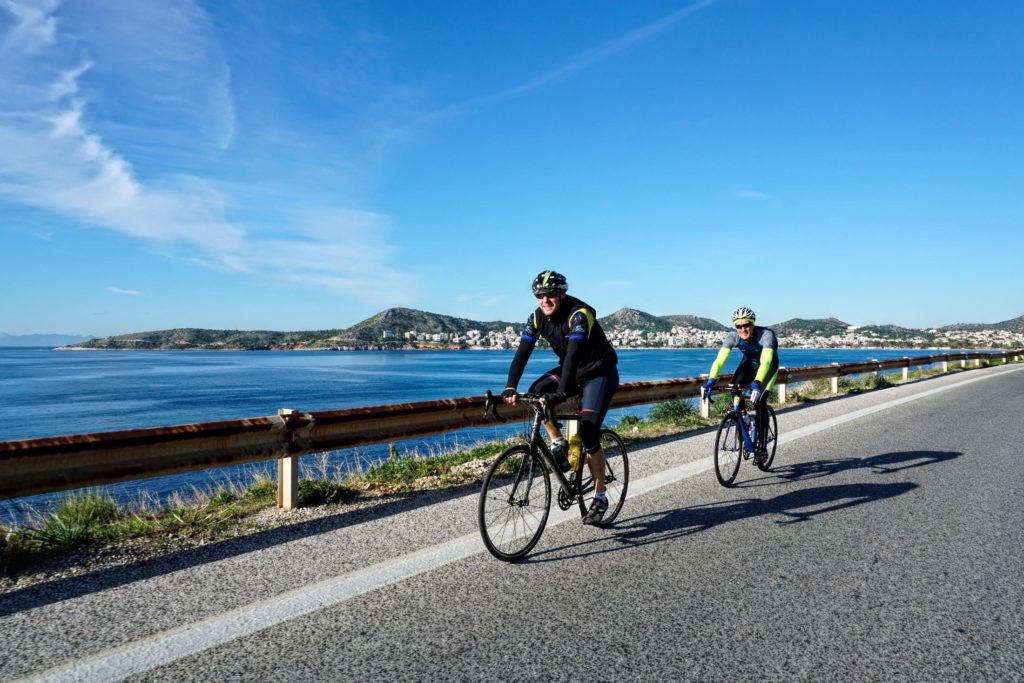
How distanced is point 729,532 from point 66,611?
4366 millimetres

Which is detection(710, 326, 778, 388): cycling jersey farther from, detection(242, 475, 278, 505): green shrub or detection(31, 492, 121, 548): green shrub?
detection(31, 492, 121, 548): green shrub

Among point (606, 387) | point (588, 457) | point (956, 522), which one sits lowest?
point (956, 522)

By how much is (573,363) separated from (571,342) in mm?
155

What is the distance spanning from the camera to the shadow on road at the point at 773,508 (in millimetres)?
4996

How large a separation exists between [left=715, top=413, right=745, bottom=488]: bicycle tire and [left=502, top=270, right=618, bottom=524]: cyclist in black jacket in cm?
207

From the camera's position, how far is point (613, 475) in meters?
5.51

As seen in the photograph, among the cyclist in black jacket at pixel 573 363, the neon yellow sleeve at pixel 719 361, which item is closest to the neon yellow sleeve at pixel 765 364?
the neon yellow sleeve at pixel 719 361

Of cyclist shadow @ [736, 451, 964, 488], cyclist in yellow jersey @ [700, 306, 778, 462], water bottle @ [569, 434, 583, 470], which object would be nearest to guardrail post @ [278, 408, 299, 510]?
water bottle @ [569, 434, 583, 470]

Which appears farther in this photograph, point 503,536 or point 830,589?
point 503,536

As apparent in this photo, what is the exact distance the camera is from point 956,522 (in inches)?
213

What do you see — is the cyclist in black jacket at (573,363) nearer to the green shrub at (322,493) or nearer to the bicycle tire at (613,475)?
the bicycle tire at (613,475)

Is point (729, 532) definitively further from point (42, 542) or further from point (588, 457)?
point (42, 542)

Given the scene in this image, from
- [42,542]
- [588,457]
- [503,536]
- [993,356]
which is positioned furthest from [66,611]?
[993,356]

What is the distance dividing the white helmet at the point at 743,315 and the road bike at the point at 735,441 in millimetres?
755
